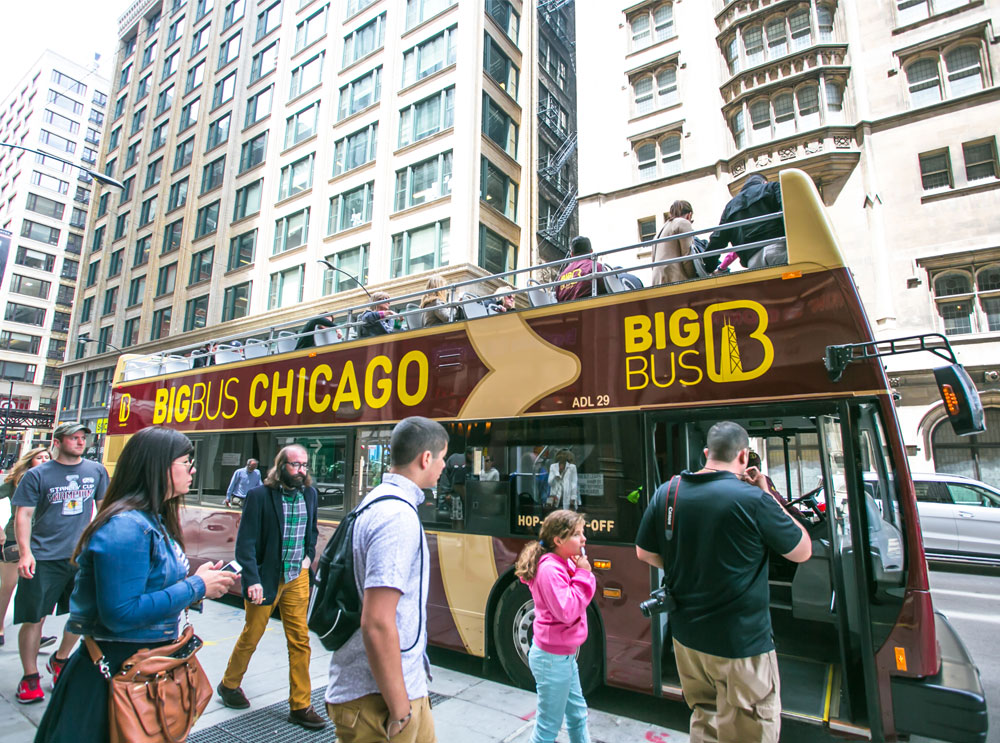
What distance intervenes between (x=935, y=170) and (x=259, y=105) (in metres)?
34.3

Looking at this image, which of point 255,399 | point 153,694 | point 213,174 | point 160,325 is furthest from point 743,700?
point 160,325

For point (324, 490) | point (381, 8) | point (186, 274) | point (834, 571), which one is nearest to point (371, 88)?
point (381, 8)

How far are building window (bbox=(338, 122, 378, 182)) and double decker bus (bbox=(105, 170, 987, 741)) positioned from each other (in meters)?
23.5

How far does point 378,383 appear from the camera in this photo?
21.0 feet

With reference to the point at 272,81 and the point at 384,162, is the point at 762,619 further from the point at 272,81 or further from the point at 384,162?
the point at 272,81

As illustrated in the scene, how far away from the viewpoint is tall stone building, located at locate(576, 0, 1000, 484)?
16.6m

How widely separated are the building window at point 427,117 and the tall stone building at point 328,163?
9 cm

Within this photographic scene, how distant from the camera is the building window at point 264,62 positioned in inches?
1331

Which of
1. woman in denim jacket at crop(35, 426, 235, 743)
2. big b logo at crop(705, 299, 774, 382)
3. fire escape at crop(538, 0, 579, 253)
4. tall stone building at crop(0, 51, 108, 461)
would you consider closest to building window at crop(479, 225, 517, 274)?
fire escape at crop(538, 0, 579, 253)

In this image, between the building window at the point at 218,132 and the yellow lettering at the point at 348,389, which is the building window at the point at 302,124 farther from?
the yellow lettering at the point at 348,389

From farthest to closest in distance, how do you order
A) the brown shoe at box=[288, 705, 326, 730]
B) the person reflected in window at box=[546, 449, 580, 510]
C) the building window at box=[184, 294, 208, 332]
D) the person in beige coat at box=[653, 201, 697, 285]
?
the building window at box=[184, 294, 208, 332] → the person in beige coat at box=[653, 201, 697, 285] → the person reflected in window at box=[546, 449, 580, 510] → the brown shoe at box=[288, 705, 326, 730]

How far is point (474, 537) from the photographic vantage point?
17.7 ft

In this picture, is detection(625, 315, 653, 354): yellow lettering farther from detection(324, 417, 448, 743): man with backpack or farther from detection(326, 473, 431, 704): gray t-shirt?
detection(326, 473, 431, 704): gray t-shirt

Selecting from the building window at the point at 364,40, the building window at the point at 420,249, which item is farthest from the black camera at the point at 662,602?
the building window at the point at 364,40
